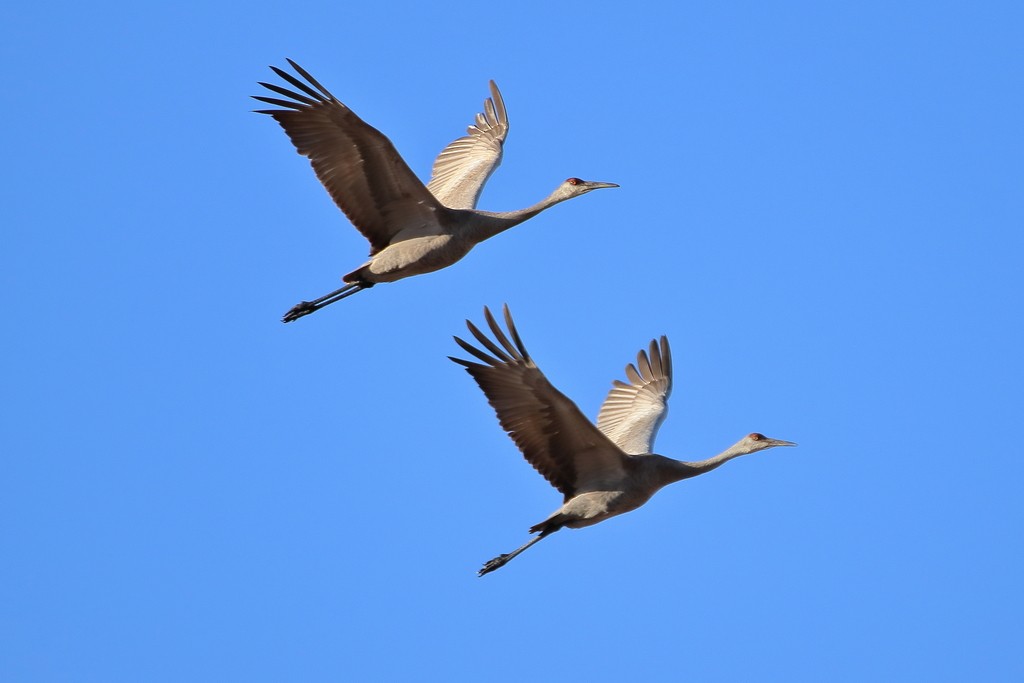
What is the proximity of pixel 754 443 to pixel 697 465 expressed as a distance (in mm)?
1118

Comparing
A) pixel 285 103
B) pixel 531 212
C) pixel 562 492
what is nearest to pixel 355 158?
pixel 285 103

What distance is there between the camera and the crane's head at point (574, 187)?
17.6m

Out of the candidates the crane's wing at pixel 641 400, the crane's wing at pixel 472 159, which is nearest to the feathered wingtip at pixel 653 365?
the crane's wing at pixel 641 400

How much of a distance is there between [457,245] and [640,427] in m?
2.94

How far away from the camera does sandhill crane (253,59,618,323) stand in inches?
593

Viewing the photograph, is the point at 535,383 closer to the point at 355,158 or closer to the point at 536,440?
the point at 536,440

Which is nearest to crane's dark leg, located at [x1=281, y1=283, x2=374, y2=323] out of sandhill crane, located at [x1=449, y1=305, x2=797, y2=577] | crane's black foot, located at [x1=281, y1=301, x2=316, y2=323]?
crane's black foot, located at [x1=281, y1=301, x2=316, y2=323]

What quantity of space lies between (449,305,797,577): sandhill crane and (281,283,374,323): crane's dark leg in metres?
2.74

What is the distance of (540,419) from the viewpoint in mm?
14453

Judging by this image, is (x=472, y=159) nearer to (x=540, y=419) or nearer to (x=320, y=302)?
(x=320, y=302)

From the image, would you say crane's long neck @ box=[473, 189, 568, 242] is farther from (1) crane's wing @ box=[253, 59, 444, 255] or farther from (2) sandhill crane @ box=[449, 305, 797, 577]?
(2) sandhill crane @ box=[449, 305, 797, 577]

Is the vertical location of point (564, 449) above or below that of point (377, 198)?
below

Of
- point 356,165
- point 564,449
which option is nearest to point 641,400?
point 564,449

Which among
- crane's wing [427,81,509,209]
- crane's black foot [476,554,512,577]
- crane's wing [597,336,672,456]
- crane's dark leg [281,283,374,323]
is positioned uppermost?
crane's wing [427,81,509,209]
